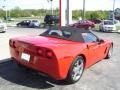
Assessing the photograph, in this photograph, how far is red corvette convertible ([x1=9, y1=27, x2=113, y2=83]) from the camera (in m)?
5.49

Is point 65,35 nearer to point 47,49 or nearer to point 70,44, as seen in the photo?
point 70,44

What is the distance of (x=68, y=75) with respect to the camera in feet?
19.2

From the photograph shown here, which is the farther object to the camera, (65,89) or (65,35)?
(65,35)

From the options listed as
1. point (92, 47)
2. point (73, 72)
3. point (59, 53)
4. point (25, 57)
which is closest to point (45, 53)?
point (59, 53)

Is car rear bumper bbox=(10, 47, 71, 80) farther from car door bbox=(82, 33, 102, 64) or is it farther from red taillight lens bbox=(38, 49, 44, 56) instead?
car door bbox=(82, 33, 102, 64)

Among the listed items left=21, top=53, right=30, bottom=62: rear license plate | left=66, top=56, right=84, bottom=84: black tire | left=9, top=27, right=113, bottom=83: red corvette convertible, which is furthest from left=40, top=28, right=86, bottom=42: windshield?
left=21, top=53, right=30, bottom=62: rear license plate

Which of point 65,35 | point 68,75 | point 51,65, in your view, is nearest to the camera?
point 51,65

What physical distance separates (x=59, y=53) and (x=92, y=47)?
5.63 ft

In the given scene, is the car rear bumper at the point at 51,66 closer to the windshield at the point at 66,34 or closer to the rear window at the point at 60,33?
the windshield at the point at 66,34

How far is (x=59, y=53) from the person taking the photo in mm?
5523

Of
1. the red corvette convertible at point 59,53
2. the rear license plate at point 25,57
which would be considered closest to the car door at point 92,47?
the red corvette convertible at point 59,53

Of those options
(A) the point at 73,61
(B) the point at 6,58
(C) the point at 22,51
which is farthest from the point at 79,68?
(B) the point at 6,58

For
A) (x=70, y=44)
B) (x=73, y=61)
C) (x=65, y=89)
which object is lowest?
(x=65, y=89)

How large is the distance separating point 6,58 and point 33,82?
9.44 ft
